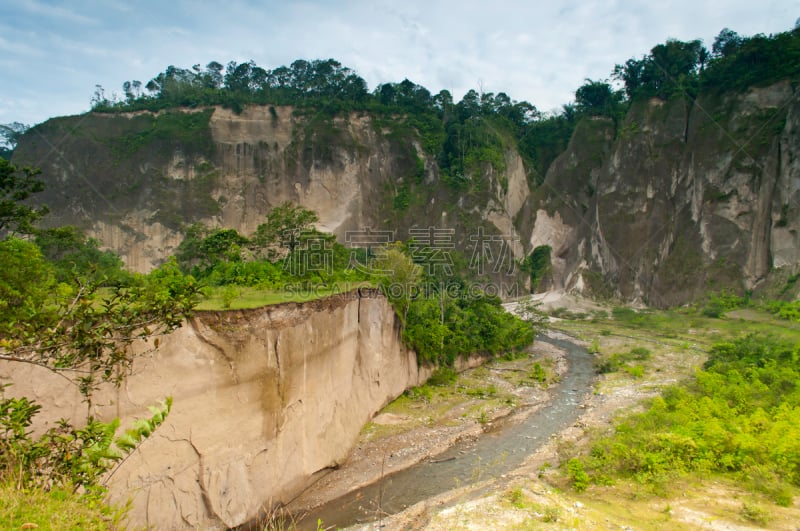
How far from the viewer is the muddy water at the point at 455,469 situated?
31.5ft

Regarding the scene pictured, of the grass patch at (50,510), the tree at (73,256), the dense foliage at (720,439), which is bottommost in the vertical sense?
the dense foliage at (720,439)

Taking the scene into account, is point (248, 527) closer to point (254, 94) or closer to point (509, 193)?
point (509, 193)

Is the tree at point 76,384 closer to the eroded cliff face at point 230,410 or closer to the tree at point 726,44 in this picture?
the eroded cliff face at point 230,410

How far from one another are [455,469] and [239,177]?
37.6 m

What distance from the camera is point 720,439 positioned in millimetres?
9031

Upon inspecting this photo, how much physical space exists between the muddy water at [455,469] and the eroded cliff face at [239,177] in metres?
30.7

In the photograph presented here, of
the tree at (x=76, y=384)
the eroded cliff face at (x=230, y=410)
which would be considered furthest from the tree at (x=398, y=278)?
the tree at (x=76, y=384)

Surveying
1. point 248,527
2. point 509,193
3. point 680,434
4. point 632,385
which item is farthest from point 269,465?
point 509,193

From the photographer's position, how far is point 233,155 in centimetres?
4338

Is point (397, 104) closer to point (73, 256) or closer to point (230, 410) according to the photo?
point (73, 256)

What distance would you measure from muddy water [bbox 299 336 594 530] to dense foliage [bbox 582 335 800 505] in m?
2.61

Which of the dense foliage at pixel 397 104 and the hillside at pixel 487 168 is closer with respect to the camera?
the hillside at pixel 487 168

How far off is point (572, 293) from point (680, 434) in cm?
3097

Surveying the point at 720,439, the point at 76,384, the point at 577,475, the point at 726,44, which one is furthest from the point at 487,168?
the point at 76,384
